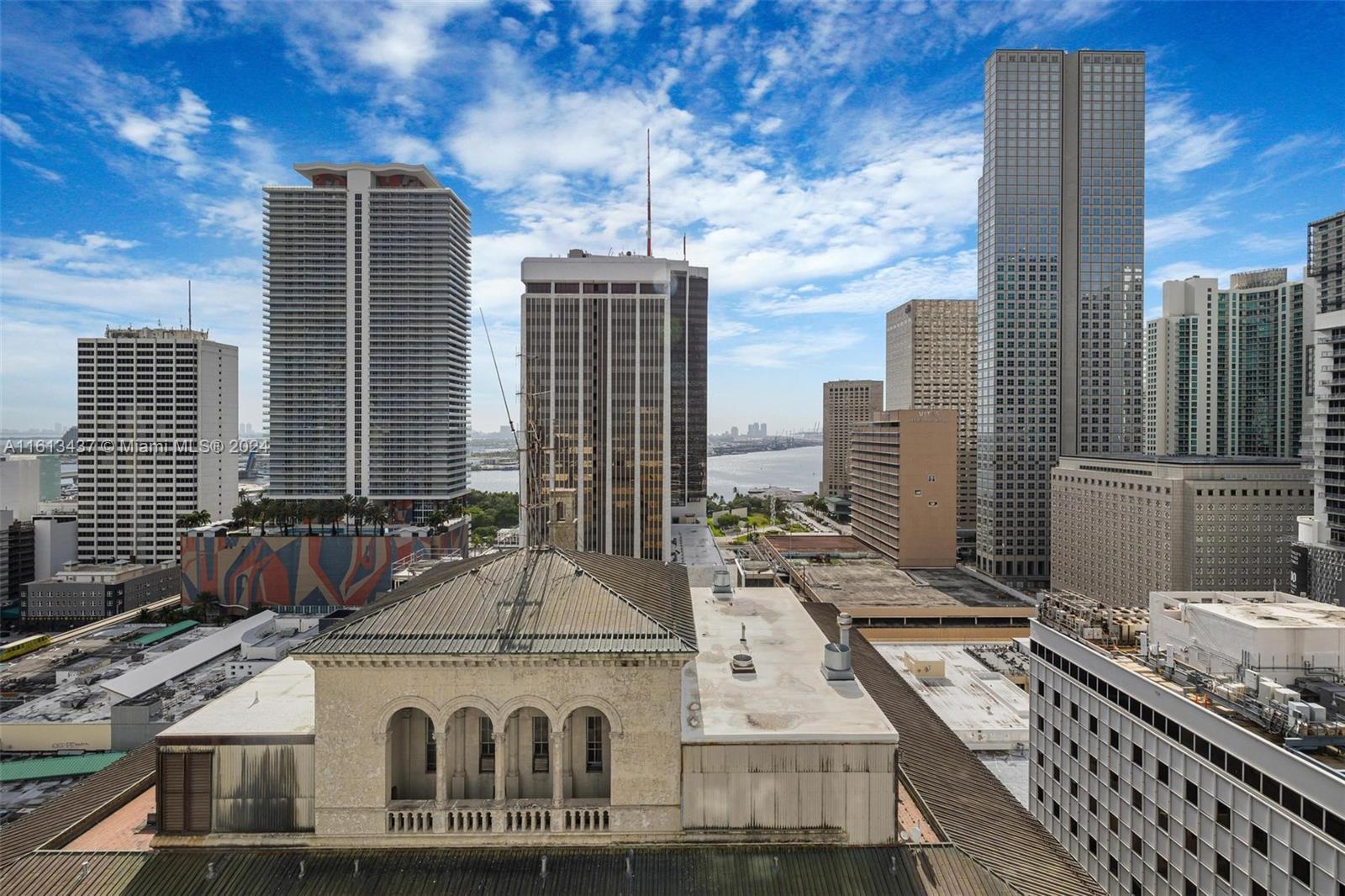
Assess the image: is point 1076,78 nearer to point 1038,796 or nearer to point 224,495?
point 1038,796

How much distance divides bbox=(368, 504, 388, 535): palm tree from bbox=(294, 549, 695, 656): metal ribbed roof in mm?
95795

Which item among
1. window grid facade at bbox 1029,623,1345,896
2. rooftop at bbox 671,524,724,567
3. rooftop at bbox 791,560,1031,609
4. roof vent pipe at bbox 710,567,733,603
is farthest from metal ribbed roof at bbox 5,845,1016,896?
rooftop at bbox 791,560,1031,609

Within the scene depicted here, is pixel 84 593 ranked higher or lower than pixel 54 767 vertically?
higher

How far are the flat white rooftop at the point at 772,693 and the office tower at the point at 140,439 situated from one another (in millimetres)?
117186

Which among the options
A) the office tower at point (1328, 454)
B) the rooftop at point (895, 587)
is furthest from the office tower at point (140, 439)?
the office tower at point (1328, 454)

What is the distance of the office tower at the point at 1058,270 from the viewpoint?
344 feet

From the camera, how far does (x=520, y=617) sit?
66.0 ft

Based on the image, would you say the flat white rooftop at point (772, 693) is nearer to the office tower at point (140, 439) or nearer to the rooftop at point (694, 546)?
the rooftop at point (694, 546)

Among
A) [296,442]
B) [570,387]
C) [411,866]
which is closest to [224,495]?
[296,442]

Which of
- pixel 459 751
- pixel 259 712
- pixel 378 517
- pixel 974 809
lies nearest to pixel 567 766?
pixel 459 751

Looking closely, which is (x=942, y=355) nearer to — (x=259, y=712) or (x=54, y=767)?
(x=54, y=767)

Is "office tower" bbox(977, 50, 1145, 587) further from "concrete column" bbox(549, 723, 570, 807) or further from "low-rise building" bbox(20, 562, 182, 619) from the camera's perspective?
"low-rise building" bbox(20, 562, 182, 619)

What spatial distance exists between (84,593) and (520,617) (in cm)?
10994

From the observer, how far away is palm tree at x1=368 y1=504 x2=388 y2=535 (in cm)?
11138
